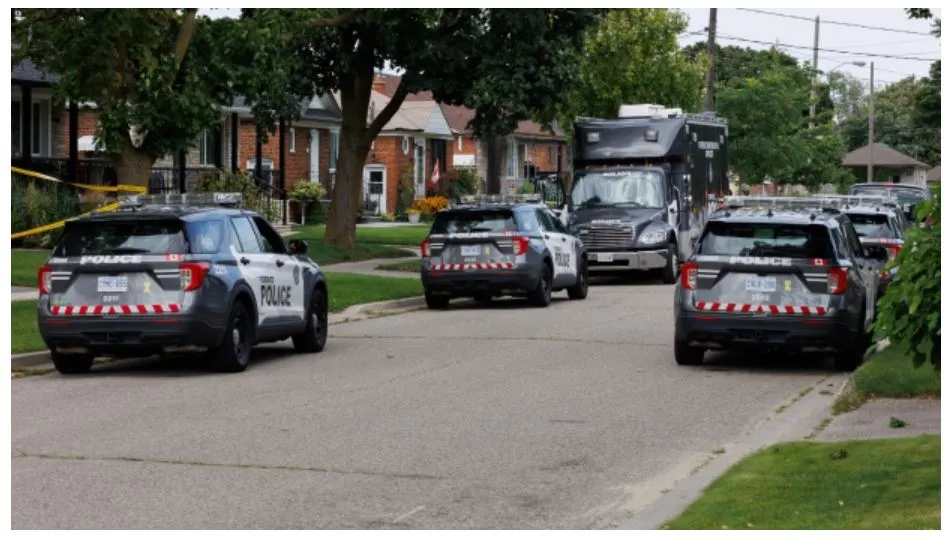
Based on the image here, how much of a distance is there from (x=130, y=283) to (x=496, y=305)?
11.5 metres

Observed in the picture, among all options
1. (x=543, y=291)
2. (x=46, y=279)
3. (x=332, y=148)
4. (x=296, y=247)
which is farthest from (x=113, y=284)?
(x=332, y=148)

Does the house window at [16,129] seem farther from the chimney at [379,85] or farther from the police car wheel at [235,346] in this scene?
the chimney at [379,85]

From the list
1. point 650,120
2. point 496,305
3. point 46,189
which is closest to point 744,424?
point 496,305

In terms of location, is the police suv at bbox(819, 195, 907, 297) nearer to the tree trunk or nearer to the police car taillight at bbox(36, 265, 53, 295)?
the tree trunk

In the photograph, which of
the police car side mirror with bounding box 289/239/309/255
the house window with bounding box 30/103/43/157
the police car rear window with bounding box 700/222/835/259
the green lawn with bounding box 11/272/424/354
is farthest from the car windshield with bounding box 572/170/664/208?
the police car rear window with bounding box 700/222/835/259

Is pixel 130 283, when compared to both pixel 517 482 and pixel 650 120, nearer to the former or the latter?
pixel 517 482

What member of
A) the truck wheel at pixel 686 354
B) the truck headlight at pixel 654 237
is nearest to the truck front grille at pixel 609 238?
the truck headlight at pixel 654 237

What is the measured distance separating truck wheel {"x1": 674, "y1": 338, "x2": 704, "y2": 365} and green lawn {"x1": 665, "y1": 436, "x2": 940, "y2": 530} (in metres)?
5.69

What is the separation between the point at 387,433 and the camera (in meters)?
12.9

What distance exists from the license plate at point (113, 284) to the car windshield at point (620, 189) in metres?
18.6

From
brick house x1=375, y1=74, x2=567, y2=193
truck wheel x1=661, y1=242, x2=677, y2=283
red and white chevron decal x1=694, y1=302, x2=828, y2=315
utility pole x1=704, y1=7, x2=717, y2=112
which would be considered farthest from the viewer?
brick house x1=375, y1=74, x2=567, y2=193

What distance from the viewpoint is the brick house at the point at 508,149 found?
250 ft

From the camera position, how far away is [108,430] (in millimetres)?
12953

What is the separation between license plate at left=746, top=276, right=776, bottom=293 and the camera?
17422mm
